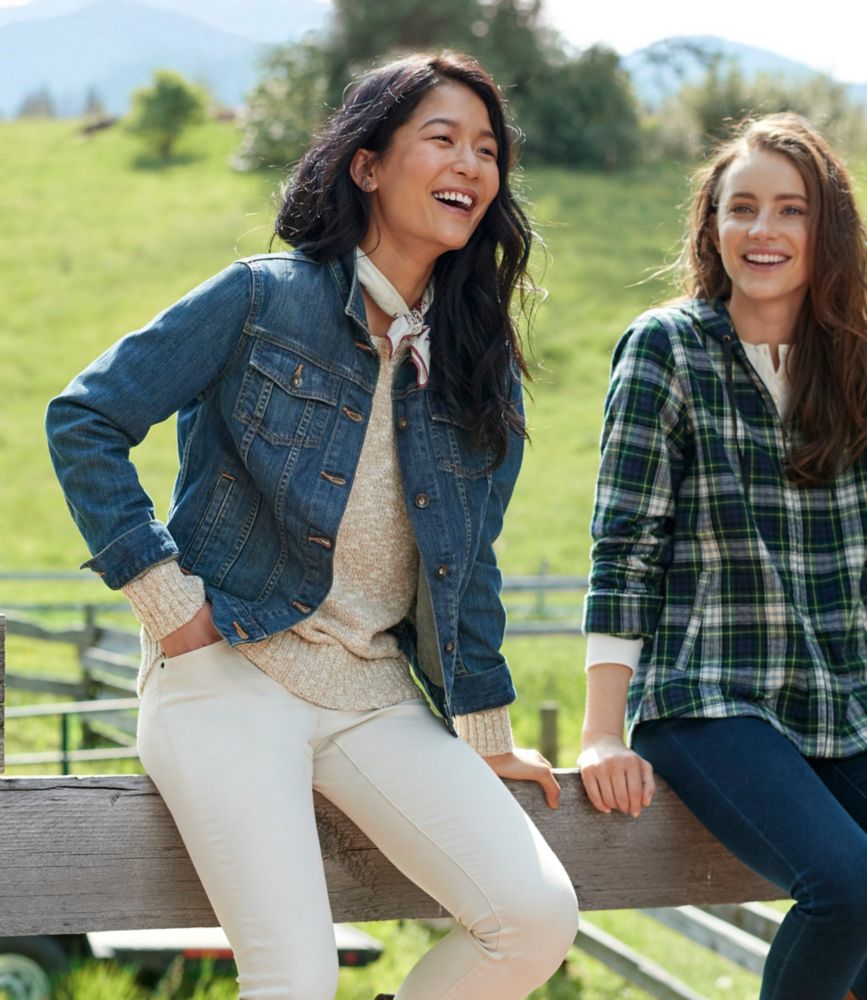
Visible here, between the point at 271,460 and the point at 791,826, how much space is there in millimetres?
1014

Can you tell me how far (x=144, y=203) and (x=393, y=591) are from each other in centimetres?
3118

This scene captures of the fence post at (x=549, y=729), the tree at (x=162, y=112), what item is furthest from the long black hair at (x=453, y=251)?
the tree at (x=162, y=112)

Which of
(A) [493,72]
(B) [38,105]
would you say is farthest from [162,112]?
(B) [38,105]

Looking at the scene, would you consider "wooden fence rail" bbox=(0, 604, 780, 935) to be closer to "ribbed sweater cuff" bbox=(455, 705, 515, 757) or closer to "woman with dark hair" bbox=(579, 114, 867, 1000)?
"ribbed sweater cuff" bbox=(455, 705, 515, 757)

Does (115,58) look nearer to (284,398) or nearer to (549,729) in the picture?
(549,729)

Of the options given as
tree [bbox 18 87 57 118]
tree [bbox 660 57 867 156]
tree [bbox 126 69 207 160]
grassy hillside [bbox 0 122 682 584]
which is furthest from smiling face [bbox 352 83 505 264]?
tree [bbox 18 87 57 118]

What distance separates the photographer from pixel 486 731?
7.88 ft

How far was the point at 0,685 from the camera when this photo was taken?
208 cm

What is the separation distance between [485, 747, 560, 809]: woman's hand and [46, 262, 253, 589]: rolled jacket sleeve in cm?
67

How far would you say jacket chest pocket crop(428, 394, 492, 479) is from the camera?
2.39 m

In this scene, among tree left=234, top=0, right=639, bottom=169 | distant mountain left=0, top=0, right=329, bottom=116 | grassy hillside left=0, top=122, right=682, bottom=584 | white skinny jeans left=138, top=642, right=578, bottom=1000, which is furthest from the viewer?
tree left=234, top=0, right=639, bottom=169

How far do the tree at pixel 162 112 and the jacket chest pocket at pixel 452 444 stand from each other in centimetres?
3562

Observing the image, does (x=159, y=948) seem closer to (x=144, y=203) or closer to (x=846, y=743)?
(x=846, y=743)

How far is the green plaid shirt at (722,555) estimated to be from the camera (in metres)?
2.46
